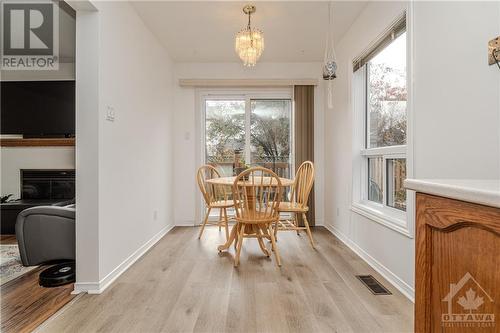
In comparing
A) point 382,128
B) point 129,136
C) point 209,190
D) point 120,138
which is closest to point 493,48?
point 382,128

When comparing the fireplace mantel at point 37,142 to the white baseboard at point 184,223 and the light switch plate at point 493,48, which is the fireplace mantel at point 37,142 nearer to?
the white baseboard at point 184,223

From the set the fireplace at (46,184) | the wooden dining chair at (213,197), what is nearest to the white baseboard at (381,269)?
the wooden dining chair at (213,197)

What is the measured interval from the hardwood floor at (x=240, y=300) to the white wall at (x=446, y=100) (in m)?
0.33

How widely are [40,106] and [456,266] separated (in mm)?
5012

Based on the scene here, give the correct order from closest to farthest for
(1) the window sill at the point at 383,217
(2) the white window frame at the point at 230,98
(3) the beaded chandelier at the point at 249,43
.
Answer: (1) the window sill at the point at 383,217 → (3) the beaded chandelier at the point at 249,43 → (2) the white window frame at the point at 230,98

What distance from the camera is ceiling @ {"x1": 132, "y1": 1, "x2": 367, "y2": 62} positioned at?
2.83 meters

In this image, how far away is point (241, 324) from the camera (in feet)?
5.49

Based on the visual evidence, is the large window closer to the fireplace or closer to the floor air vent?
the floor air vent

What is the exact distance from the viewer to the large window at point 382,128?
243cm

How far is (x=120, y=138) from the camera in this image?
251 cm

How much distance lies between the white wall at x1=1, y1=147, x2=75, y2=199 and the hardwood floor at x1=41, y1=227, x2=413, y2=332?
232cm

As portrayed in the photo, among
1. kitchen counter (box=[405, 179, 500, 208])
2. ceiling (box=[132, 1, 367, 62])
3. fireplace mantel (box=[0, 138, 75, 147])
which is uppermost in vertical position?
ceiling (box=[132, 1, 367, 62])

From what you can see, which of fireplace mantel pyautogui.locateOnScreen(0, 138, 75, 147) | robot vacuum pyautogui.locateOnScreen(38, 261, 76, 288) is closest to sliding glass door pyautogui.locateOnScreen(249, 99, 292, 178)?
fireplace mantel pyautogui.locateOnScreen(0, 138, 75, 147)

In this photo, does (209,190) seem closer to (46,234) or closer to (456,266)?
(46,234)
